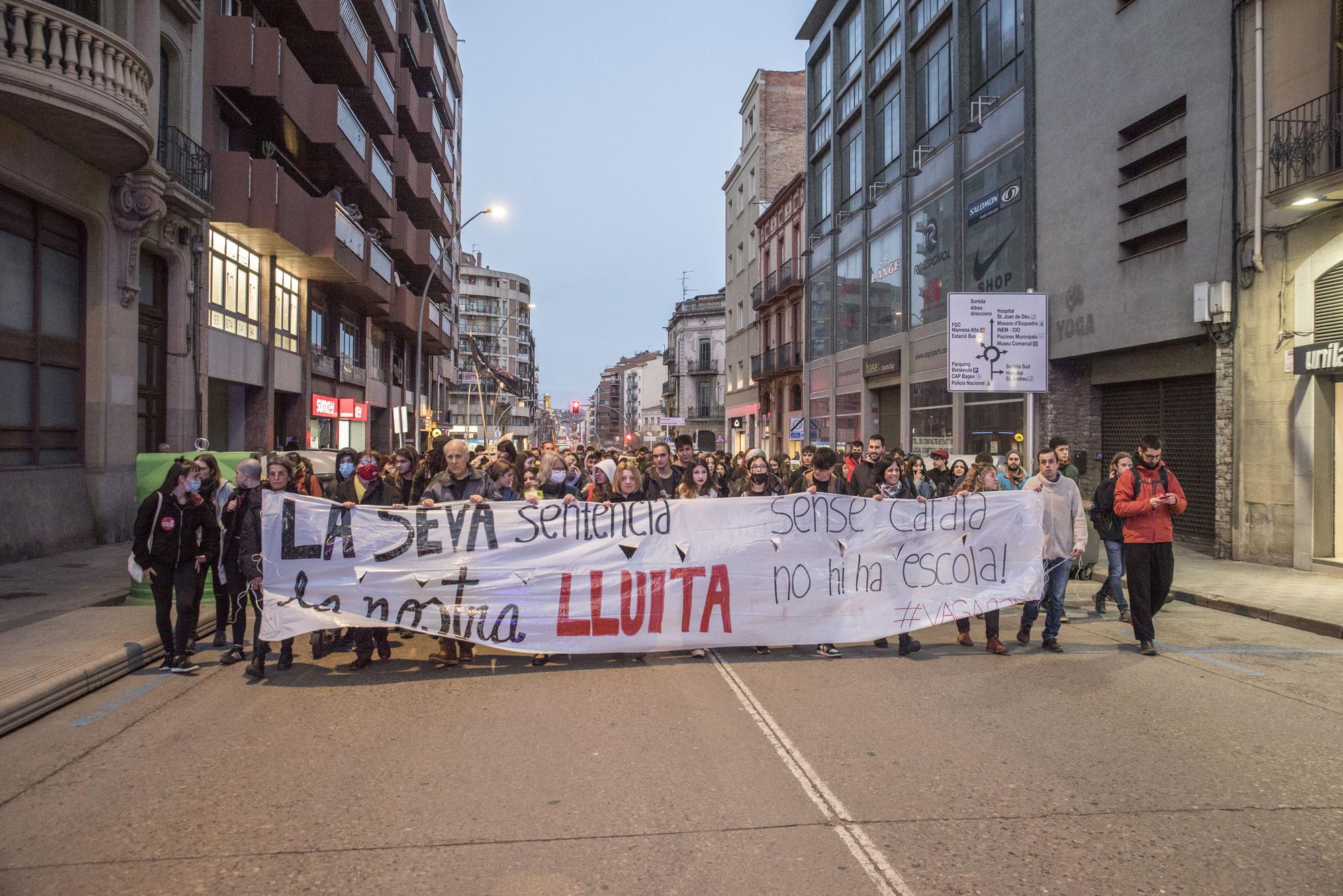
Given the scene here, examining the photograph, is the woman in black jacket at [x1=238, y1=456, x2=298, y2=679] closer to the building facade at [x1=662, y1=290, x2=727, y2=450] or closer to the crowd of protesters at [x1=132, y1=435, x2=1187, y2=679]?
the crowd of protesters at [x1=132, y1=435, x2=1187, y2=679]

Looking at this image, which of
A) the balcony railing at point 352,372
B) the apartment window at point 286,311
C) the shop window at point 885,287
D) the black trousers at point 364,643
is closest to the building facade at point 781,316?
the shop window at point 885,287

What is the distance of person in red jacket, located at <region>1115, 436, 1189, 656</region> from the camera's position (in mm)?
7789

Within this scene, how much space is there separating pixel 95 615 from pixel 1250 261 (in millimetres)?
16554

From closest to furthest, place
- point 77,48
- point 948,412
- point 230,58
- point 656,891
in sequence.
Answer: point 656,891 < point 77,48 < point 230,58 < point 948,412

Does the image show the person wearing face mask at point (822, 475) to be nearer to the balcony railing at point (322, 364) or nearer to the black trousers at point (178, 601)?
the black trousers at point (178, 601)

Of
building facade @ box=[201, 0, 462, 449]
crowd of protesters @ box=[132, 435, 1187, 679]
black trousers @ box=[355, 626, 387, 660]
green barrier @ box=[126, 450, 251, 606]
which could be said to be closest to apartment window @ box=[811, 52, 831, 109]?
building facade @ box=[201, 0, 462, 449]

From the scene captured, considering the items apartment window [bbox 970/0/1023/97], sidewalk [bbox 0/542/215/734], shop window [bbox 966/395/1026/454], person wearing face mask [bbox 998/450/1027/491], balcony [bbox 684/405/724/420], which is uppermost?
apartment window [bbox 970/0/1023/97]

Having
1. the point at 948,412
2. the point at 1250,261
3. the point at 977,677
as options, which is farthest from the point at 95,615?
the point at 948,412

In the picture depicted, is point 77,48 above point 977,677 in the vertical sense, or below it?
above

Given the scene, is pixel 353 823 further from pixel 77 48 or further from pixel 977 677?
pixel 77 48

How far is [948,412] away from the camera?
79.8ft

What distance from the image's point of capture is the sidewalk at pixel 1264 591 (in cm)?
933

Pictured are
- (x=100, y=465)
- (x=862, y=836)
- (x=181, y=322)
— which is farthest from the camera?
A: (x=181, y=322)

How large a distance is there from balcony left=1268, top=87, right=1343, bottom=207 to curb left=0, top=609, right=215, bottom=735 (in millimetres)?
15298
